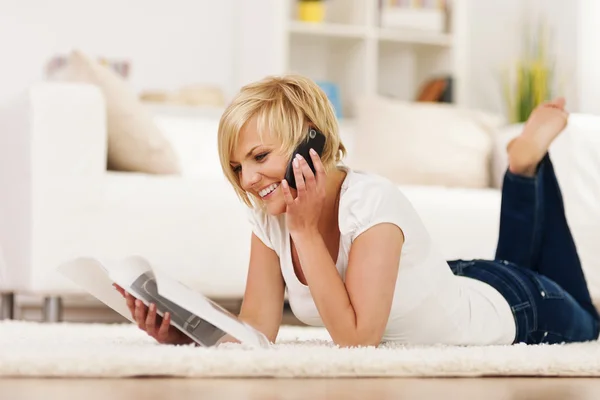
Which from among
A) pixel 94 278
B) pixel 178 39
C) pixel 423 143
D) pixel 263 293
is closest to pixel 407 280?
pixel 263 293

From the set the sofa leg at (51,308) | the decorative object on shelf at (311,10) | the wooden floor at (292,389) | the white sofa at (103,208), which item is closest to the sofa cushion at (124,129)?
the white sofa at (103,208)

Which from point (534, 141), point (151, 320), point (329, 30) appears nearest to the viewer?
point (151, 320)

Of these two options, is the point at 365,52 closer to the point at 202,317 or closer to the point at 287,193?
the point at 287,193

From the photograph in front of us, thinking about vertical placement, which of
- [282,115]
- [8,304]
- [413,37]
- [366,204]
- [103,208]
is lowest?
[8,304]

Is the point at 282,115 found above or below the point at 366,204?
above

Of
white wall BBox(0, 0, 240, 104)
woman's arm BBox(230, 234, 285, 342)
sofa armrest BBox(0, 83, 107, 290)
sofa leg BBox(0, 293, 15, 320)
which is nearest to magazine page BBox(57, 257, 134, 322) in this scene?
woman's arm BBox(230, 234, 285, 342)

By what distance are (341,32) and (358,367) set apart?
326 centimetres

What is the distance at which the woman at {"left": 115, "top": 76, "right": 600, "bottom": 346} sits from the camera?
1.30 meters

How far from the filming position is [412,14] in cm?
432

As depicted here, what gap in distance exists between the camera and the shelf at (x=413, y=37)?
4309 mm

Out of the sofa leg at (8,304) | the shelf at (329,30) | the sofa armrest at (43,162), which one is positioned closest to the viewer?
the sofa armrest at (43,162)

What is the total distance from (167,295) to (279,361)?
0.59 feet

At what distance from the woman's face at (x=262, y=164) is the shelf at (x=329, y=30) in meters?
2.84

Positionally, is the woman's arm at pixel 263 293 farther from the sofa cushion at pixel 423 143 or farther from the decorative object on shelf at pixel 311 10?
the decorative object on shelf at pixel 311 10
